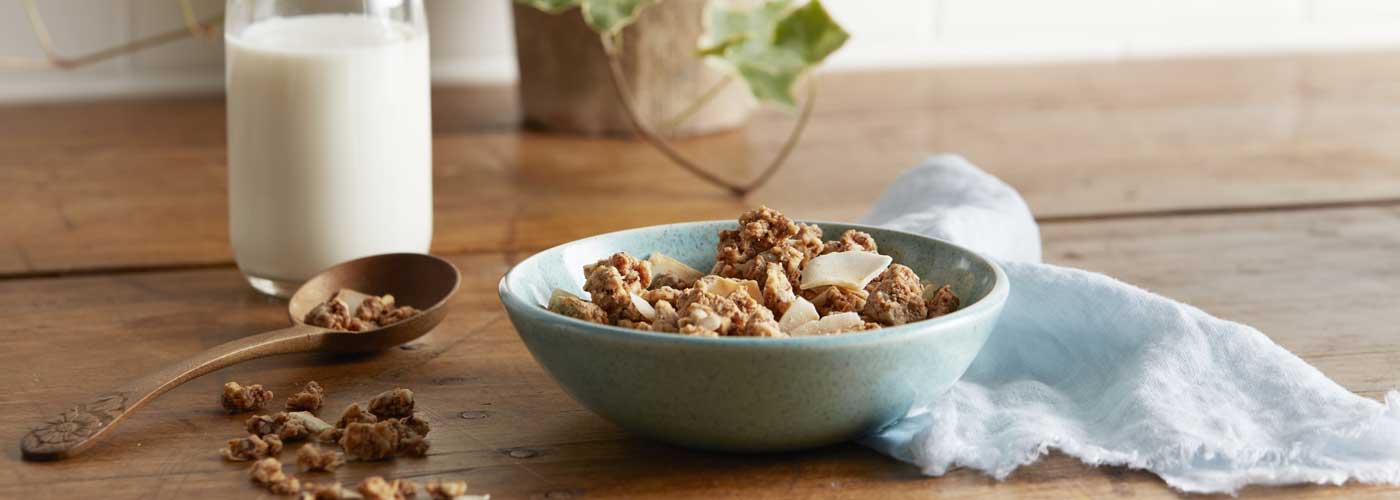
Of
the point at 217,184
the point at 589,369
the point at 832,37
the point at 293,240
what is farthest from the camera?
the point at 217,184

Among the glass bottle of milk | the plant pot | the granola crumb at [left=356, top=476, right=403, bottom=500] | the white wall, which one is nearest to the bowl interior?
the granola crumb at [left=356, top=476, right=403, bottom=500]

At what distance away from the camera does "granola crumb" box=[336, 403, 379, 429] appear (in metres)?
0.80

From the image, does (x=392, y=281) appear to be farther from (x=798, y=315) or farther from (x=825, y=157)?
(x=825, y=157)

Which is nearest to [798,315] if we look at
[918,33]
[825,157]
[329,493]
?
[329,493]

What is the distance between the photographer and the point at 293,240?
1.05 m

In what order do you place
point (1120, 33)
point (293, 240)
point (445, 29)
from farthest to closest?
point (1120, 33) → point (445, 29) → point (293, 240)

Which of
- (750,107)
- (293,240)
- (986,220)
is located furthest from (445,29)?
(986,220)

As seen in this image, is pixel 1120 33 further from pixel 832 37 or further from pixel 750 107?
pixel 832 37

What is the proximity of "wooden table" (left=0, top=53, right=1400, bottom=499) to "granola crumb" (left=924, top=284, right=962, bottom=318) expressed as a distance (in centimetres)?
9

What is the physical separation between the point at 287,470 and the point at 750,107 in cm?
102

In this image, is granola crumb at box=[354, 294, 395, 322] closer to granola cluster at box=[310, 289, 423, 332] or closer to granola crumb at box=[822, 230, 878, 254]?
granola cluster at box=[310, 289, 423, 332]

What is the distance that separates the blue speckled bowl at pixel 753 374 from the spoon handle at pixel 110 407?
0.19 meters

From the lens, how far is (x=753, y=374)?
0.70 metres

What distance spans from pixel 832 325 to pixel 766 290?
0.06 meters
